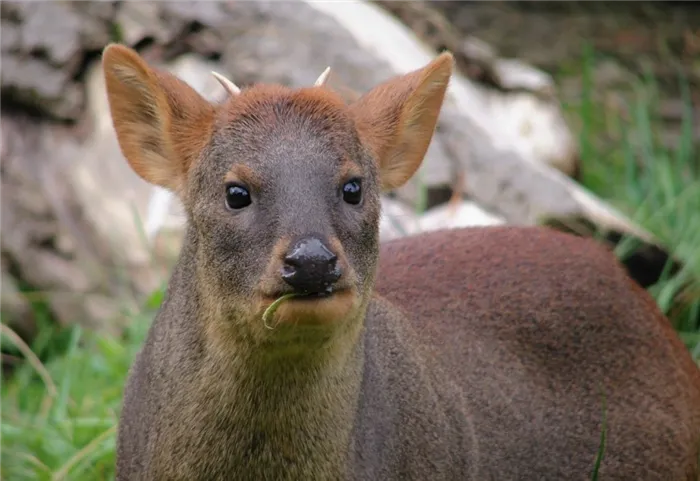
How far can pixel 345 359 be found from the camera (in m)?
3.95

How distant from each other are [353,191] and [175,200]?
3082 mm

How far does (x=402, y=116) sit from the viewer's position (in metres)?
4.29

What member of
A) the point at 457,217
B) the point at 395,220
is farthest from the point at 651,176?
the point at 395,220

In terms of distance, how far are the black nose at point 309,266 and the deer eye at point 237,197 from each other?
12.7 inches

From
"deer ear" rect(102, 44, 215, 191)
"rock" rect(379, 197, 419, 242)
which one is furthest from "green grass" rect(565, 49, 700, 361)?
"deer ear" rect(102, 44, 215, 191)

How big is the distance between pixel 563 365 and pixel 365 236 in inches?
57.5

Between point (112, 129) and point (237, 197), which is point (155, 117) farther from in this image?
point (112, 129)

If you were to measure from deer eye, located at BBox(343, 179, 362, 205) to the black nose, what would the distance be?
36cm

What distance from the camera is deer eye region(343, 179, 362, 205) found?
3.77 meters

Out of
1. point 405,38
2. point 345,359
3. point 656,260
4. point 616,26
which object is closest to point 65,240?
point 405,38

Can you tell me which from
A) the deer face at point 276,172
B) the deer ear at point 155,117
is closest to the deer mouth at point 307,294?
the deer face at point 276,172

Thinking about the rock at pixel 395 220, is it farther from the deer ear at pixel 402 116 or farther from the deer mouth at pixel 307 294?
the deer mouth at pixel 307 294

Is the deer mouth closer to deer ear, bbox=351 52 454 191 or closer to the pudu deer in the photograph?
the pudu deer

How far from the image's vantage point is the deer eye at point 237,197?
369 centimetres
